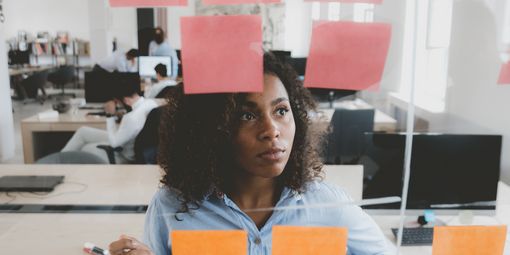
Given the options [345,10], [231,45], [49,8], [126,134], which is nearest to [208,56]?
[231,45]

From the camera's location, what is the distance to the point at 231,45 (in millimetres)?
437

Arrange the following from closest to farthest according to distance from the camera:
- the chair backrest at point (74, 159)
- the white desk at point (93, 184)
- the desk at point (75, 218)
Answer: the desk at point (75, 218) < the white desk at point (93, 184) < the chair backrest at point (74, 159)

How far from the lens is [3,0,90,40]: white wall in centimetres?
55

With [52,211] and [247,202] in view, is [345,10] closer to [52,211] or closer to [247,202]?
[247,202]

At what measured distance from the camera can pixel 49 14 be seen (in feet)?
2.08

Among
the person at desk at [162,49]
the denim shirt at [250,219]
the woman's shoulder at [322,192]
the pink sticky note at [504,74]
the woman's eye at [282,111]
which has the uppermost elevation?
the person at desk at [162,49]

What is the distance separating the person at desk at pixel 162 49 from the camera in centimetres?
47

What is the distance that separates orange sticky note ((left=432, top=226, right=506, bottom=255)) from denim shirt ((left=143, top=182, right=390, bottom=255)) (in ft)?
0.31

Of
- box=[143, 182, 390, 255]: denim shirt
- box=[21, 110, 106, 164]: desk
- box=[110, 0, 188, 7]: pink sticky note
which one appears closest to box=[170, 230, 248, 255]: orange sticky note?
box=[143, 182, 390, 255]: denim shirt

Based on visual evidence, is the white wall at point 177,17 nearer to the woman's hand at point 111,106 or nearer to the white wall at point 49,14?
the white wall at point 49,14

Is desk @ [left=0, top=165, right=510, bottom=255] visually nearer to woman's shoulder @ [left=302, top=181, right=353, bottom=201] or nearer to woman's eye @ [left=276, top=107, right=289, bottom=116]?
woman's shoulder @ [left=302, top=181, right=353, bottom=201]

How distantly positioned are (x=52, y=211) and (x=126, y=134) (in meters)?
0.84

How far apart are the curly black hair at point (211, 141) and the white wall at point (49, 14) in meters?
0.17

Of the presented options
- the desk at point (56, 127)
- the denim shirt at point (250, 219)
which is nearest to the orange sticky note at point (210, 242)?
the denim shirt at point (250, 219)
